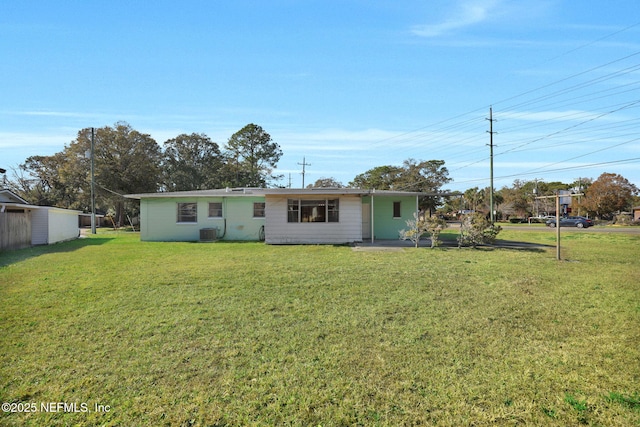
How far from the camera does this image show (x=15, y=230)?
14.7 metres

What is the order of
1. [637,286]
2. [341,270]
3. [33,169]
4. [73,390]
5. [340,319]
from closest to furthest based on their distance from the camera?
1. [73,390]
2. [340,319]
3. [637,286]
4. [341,270]
5. [33,169]

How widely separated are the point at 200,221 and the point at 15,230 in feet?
25.1

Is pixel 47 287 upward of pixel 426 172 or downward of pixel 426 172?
downward

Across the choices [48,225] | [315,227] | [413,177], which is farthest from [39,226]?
[413,177]

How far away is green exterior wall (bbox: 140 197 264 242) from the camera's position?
765 inches

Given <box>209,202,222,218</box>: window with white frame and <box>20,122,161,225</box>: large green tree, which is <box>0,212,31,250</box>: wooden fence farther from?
<box>20,122,161,225</box>: large green tree

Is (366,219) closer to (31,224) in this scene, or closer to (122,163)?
(31,224)

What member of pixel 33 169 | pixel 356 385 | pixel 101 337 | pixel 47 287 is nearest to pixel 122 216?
pixel 33 169

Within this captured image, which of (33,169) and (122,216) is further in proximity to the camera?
(33,169)

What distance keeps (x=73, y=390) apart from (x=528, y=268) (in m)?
10.4

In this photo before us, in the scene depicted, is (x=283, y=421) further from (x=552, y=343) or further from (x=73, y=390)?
(x=552, y=343)

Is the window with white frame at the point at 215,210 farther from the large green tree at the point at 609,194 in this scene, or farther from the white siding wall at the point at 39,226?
the large green tree at the point at 609,194

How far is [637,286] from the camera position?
774 centimetres

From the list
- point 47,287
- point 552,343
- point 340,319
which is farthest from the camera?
point 47,287
